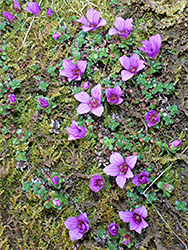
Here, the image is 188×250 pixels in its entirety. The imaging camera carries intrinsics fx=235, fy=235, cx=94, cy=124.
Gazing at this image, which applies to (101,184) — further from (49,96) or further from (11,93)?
(11,93)

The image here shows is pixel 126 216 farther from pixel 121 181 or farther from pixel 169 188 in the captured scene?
pixel 169 188

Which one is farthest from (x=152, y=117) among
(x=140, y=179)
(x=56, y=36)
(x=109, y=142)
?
(x=56, y=36)

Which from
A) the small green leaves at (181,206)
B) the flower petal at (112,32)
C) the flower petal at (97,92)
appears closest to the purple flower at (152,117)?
the flower petal at (97,92)

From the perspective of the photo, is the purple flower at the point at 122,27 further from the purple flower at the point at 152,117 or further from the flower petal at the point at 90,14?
the purple flower at the point at 152,117

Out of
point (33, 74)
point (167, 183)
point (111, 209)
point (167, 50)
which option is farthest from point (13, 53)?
point (167, 183)

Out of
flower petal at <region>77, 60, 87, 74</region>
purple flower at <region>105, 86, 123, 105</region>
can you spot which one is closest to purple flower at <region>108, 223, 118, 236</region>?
purple flower at <region>105, 86, 123, 105</region>

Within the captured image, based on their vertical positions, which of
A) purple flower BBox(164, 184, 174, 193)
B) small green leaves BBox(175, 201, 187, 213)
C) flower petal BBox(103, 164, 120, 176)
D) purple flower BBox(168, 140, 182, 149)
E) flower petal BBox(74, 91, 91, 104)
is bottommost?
small green leaves BBox(175, 201, 187, 213)

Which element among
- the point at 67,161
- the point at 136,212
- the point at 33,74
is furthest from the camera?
the point at 33,74

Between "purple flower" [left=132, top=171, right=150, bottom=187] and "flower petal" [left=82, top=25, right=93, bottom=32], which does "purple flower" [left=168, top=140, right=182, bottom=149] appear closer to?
"purple flower" [left=132, top=171, right=150, bottom=187]
